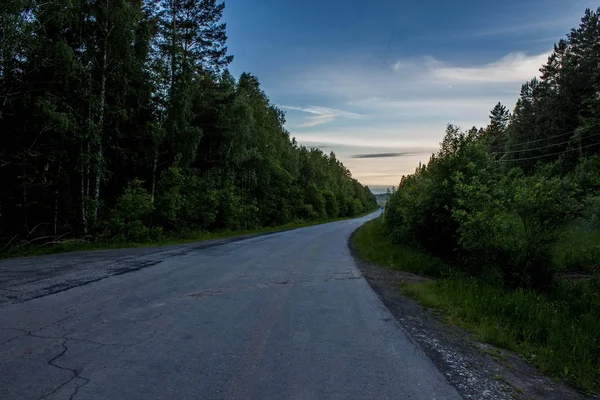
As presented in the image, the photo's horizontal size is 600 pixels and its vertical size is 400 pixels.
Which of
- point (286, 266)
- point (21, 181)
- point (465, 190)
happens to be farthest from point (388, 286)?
point (21, 181)

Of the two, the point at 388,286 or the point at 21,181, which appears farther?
the point at 21,181

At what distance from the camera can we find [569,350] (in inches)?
191

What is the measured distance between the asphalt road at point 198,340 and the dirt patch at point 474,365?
203 millimetres

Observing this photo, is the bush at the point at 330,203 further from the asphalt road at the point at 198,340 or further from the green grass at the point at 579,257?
the asphalt road at the point at 198,340

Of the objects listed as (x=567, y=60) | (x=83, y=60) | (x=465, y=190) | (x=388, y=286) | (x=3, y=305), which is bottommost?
(x=388, y=286)

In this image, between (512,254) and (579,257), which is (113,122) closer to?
(512,254)

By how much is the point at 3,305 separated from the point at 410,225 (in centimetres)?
1442

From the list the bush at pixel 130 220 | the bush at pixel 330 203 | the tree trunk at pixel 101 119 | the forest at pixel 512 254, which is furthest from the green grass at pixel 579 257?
the bush at pixel 330 203

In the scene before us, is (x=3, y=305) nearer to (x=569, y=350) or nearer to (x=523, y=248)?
(x=569, y=350)

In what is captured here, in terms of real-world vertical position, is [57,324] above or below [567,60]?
below

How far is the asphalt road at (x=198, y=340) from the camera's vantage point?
3289 millimetres

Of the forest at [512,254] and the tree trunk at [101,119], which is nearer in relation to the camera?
the forest at [512,254]

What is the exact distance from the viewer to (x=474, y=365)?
13.3 feet

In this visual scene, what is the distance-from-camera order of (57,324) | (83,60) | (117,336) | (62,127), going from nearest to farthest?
1. (117,336)
2. (57,324)
3. (62,127)
4. (83,60)
